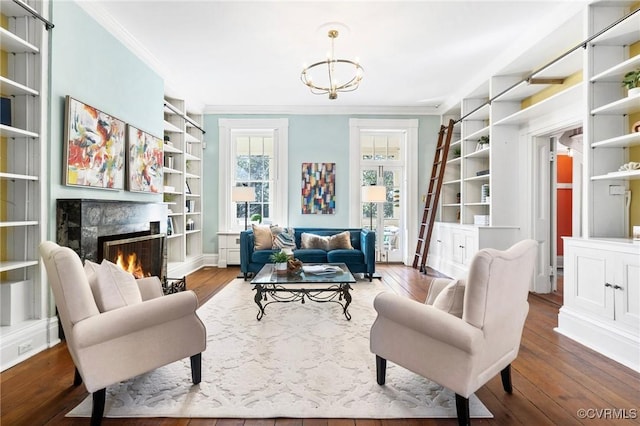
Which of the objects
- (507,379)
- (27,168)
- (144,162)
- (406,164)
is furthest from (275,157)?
(507,379)

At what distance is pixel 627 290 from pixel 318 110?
5189mm

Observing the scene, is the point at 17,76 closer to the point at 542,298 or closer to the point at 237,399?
the point at 237,399

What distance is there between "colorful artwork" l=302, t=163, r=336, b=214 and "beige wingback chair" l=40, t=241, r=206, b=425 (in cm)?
462

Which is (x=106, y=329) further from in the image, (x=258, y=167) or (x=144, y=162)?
(x=258, y=167)

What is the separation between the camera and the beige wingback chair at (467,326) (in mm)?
1583

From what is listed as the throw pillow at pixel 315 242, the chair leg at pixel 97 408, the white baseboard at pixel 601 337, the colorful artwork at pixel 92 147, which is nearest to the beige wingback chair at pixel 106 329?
the chair leg at pixel 97 408

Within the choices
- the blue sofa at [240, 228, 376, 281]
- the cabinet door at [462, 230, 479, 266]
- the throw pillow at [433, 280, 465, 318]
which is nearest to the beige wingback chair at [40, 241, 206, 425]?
the throw pillow at [433, 280, 465, 318]

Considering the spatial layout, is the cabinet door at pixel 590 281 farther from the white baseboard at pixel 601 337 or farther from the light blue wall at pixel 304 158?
the light blue wall at pixel 304 158

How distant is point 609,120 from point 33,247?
15.9ft

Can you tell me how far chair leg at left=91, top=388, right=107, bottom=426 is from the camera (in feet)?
5.41

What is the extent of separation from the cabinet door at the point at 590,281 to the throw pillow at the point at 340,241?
2.95m

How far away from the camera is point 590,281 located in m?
2.80

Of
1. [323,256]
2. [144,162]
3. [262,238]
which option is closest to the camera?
[144,162]

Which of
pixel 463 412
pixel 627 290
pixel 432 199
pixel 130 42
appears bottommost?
pixel 463 412
